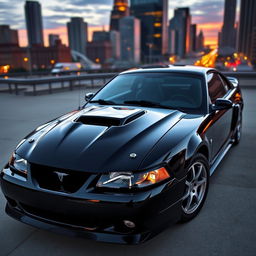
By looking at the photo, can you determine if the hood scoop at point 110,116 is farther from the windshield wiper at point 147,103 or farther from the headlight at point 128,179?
the headlight at point 128,179

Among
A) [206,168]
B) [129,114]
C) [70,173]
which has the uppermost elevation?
[129,114]

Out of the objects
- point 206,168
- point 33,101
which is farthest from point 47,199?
point 33,101

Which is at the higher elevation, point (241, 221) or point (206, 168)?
point (206, 168)

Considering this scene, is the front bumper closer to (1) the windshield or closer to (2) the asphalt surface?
(2) the asphalt surface

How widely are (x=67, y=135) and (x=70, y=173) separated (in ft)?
1.96

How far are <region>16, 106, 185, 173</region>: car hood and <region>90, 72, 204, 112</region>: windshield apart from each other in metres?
0.37

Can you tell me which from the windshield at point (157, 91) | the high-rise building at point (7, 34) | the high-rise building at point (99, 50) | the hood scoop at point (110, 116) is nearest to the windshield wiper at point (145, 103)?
the windshield at point (157, 91)

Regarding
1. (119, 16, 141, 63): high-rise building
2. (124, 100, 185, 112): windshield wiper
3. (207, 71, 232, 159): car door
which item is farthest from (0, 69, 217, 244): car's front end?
(119, 16, 141, 63): high-rise building

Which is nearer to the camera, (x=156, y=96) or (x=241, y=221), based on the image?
(x=241, y=221)

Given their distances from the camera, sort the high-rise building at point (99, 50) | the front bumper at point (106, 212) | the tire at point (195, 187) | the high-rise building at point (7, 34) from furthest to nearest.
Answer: the high-rise building at point (99, 50) < the high-rise building at point (7, 34) < the tire at point (195, 187) < the front bumper at point (106, 212)

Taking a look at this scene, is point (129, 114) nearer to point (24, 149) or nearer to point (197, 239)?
A: point (24, 149)

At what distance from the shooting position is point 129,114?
3.31 metres

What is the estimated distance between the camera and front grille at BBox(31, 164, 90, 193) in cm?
241

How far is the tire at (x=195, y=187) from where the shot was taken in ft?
9.76
